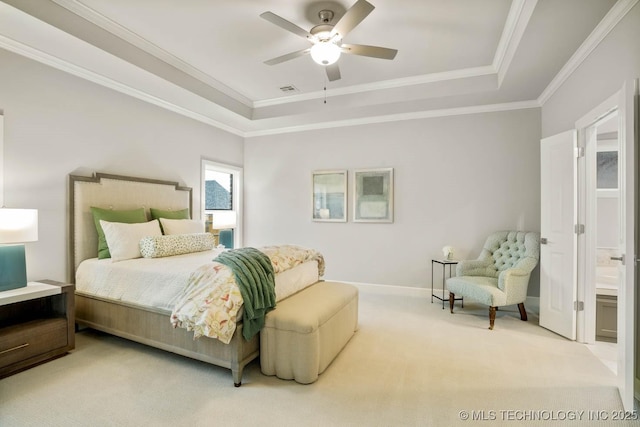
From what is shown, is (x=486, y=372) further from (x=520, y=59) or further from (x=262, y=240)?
(x=262, y=240)

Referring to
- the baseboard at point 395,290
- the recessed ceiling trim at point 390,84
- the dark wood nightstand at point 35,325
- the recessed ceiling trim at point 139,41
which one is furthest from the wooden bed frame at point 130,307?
the baseboard at point 395,290

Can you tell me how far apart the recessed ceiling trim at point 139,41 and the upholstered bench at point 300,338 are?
2.94 m

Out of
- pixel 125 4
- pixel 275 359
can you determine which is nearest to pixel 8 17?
pixel 125 4

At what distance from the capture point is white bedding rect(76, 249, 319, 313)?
2.66 metres

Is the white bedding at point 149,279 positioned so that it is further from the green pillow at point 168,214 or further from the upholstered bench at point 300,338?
the green pillow at point 168,214

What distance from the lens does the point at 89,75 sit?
3436 millimetres

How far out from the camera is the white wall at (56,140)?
2900 mm

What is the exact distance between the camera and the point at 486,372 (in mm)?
2539

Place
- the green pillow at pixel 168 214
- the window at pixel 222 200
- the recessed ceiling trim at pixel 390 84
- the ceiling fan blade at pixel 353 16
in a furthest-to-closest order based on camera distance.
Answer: the window at pixel 222 200
the green pillow at pixel 168 214
the recessed ceiling trim at pixel 390 84
the ceiling fan blade at pixel 353 16

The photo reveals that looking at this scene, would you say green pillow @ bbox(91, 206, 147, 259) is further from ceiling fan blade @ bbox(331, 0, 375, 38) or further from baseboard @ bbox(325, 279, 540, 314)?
baseboard @ bbox(325, 279, 540, 314)

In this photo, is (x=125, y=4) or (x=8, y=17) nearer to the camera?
(x=8, y=17)

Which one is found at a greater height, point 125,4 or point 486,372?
point 125,4

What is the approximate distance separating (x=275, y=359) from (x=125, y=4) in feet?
10.3

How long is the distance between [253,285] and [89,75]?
9.94 ft
